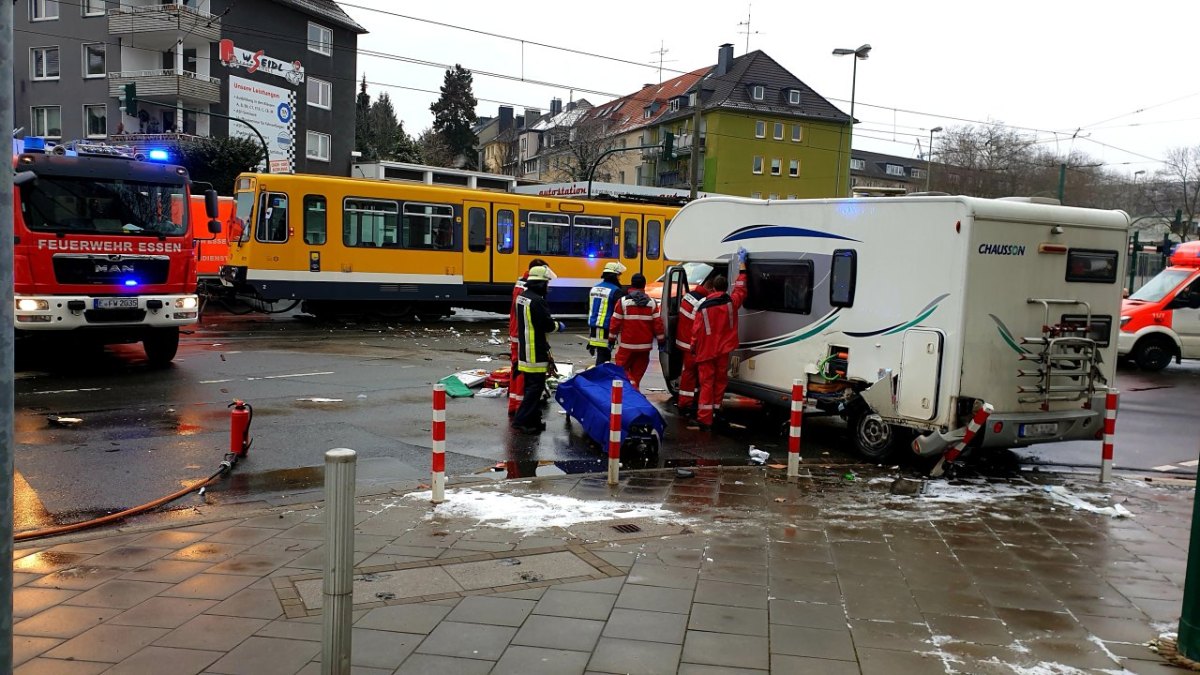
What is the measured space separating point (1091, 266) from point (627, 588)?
6.22 metres

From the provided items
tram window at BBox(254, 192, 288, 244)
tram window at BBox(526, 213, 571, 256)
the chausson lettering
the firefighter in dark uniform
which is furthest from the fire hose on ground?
tram window at BBox(526, 213, 571, 256)

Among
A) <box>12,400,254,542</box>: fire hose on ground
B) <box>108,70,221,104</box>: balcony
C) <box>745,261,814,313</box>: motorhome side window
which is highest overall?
<box>108,70,221,104</box>: balcony

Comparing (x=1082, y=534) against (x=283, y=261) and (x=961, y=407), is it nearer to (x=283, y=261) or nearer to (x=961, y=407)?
(x=961, y=407)

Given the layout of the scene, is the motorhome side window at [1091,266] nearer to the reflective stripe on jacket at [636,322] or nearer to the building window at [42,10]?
the reflective stripe on jacket at [636,322]

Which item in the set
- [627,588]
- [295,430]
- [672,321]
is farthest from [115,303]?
[627,588]

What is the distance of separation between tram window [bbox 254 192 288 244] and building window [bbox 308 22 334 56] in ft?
85.5

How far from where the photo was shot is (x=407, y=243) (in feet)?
69.2

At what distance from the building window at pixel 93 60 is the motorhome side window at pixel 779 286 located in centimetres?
3737

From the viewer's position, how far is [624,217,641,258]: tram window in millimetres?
25109

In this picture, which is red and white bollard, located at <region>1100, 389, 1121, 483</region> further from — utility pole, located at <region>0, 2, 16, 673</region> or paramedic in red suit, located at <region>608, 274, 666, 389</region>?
utility pole, located at <region>0, 2, 16, 673</region>

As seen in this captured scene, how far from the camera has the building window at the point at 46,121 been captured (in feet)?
128

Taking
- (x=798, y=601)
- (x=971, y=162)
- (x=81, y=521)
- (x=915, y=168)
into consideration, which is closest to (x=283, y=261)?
(x=81, y=521)

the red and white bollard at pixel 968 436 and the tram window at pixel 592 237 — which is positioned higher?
the tram window at pixel 592 237

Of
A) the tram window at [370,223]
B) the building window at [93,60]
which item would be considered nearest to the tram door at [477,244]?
the tram window at [370,223]
